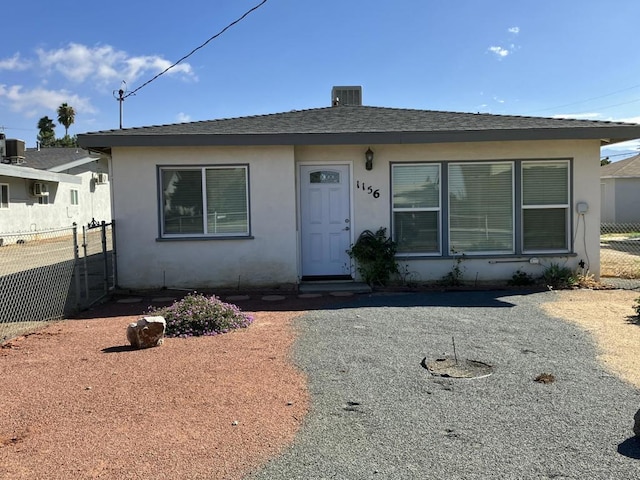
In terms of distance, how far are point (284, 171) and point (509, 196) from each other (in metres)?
4.15

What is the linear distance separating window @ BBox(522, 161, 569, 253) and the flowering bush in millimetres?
5806

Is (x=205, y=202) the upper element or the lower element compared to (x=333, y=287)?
upper

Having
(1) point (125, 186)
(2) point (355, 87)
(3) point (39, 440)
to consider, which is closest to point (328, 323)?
(3) point (39, 440)

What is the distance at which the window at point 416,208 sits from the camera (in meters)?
10.0

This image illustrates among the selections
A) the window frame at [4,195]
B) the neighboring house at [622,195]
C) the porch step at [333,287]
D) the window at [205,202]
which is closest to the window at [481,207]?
the porch step at [333,287]

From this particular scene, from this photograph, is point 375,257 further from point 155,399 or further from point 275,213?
point 155,399

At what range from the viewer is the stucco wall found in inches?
848

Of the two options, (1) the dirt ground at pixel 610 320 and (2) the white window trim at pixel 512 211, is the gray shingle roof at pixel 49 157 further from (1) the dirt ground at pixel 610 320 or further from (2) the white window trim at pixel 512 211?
(1) the dirt ground at pixel 610 320

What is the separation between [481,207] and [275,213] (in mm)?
3790

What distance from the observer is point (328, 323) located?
720 centimetres

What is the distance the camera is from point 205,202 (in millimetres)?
9805

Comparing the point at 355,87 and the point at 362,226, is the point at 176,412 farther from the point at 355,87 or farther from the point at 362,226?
the point at 355,87

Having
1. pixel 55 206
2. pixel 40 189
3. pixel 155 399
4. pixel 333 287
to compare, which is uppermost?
pixel 40 189

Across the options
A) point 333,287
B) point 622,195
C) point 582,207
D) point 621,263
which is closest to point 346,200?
point 333,287
